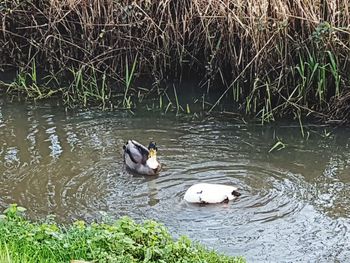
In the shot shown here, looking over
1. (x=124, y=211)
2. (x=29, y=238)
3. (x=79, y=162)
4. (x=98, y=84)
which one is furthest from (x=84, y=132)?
(x=29, y=238)

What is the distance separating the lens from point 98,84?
1011cm

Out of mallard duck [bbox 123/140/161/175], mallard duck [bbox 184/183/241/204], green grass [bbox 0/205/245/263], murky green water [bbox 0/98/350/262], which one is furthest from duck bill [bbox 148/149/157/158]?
green grass [bbox 0/205/245/263]

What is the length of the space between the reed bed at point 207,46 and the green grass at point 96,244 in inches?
161

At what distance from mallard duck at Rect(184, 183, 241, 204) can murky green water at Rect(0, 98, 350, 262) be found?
72 millimetres

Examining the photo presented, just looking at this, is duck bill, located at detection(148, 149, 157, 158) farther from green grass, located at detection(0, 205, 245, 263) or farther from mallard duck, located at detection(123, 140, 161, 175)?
green grass, located at detection(0, 205, 245, 263)

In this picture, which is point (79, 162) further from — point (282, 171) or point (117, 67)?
point (117, 67)

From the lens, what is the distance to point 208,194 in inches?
264

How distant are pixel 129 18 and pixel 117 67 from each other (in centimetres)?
76

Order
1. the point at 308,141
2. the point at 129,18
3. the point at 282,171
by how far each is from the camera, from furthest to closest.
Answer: the point at 129,18, the point at 308,141, the point at 282,171

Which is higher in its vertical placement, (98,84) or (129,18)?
(129,18)

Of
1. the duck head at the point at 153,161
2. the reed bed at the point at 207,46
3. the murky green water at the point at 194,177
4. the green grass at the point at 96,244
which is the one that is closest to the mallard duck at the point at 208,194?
the murky green water at the point at 194,177

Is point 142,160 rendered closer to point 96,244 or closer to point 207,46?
point 96,244

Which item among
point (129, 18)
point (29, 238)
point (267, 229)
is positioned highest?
point (129, 18)

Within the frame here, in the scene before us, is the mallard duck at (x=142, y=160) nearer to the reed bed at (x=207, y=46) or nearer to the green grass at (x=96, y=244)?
the reed bed at (x=207, y=46)
